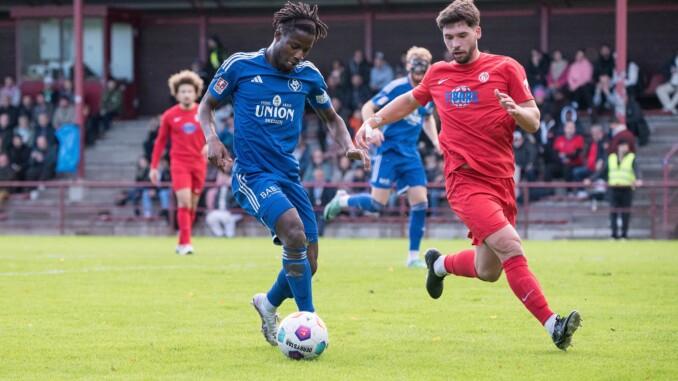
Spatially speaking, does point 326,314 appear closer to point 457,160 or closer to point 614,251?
point 457,160

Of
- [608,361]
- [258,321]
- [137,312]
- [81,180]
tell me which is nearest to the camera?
[608,361]

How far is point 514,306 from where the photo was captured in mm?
9844

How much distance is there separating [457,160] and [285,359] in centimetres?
188

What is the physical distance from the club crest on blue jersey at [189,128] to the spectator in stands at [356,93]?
1161 centimetres

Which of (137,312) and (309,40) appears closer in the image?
(309,40)

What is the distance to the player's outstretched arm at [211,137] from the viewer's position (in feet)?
24.4

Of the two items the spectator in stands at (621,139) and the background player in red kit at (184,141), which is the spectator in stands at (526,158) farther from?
the background player in red kit at (184,141)

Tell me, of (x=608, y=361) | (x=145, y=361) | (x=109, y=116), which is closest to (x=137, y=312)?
(x=145, y=361)

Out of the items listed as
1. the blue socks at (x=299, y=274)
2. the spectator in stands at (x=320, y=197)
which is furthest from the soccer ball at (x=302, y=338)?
the spectator in stands at (x=320, y=197)

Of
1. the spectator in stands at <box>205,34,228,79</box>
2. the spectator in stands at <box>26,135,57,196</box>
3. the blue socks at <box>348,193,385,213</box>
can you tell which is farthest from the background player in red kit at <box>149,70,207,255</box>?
the spectator in stands at <box>205,34,228,79</box>

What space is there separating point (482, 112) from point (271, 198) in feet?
5.17

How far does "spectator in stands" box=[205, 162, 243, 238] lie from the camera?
81.2ft

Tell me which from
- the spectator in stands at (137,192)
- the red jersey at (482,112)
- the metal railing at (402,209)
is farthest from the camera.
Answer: the spectator in stands at (137,192)

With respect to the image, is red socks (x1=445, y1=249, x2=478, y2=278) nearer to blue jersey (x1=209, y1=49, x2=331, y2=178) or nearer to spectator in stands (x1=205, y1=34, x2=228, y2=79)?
blue jersey (x1=209, y1=49, x2=331, y2=178)
